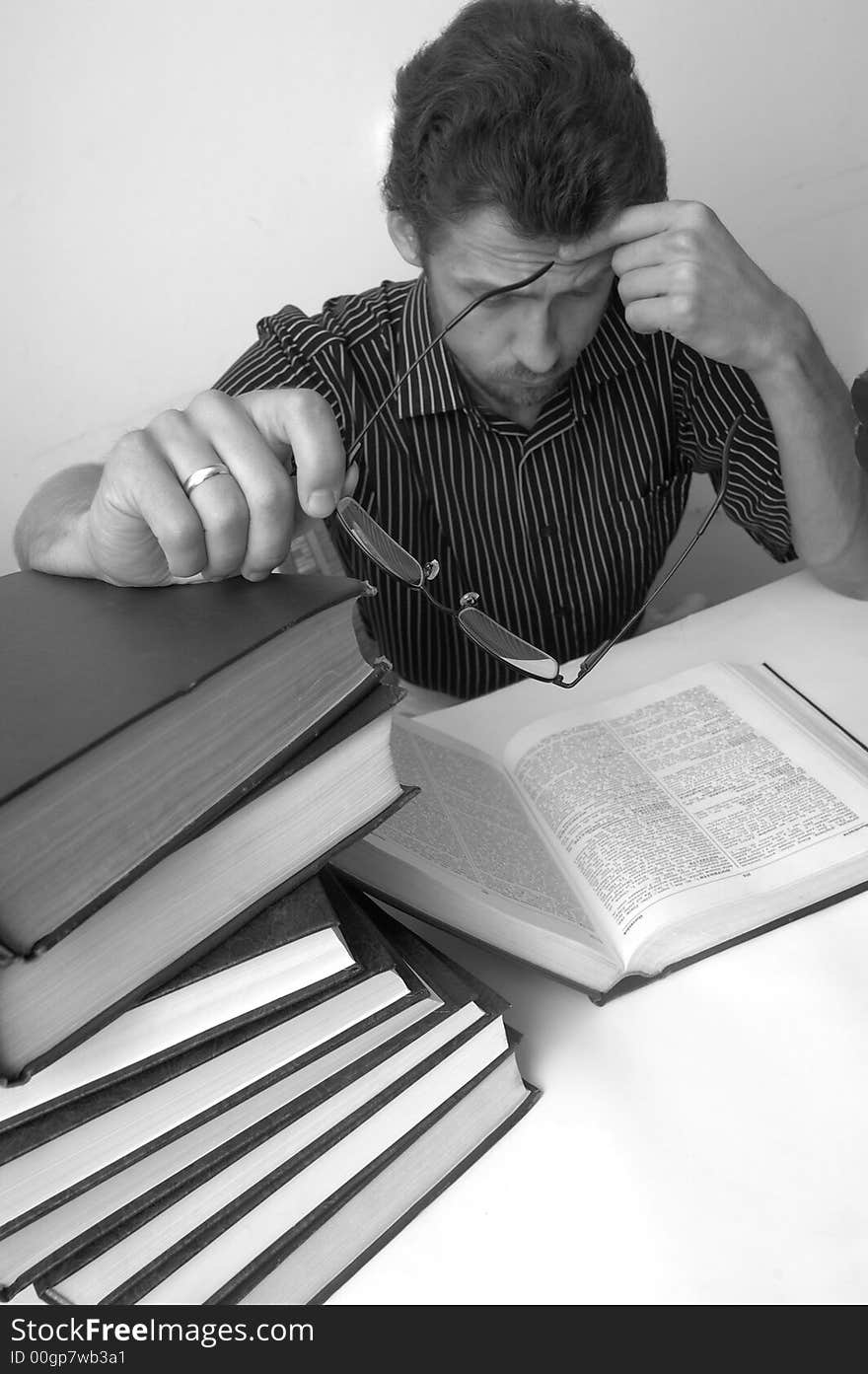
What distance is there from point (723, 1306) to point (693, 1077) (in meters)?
0.14

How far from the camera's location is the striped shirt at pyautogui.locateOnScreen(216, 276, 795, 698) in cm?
133

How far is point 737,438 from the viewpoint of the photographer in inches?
52.1

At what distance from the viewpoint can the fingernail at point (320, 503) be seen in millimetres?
690

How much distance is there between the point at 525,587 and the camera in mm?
1434

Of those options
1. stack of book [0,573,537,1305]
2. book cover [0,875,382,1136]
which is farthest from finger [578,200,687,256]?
book cover [0,875,382,1136]

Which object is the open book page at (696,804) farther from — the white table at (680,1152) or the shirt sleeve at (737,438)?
the shirt sleeve at (737,438)

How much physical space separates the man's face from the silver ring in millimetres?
555

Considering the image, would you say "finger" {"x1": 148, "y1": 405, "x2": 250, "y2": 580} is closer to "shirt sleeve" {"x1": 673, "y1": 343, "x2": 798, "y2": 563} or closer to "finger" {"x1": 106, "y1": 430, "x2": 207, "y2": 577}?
"finger" {"x1": 106, "y1": 430, "x2": 207, "y2": 577}

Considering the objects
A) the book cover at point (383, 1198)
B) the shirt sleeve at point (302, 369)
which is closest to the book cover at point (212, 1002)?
the book cover at point (383, 1198)

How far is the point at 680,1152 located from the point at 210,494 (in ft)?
1.58

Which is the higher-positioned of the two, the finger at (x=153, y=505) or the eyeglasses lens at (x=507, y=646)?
the finger at (x=153, y=505)

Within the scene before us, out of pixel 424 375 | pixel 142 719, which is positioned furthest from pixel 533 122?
pixel 142 719

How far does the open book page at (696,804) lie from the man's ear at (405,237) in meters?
0.62

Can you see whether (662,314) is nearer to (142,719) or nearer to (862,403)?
(862,403)
